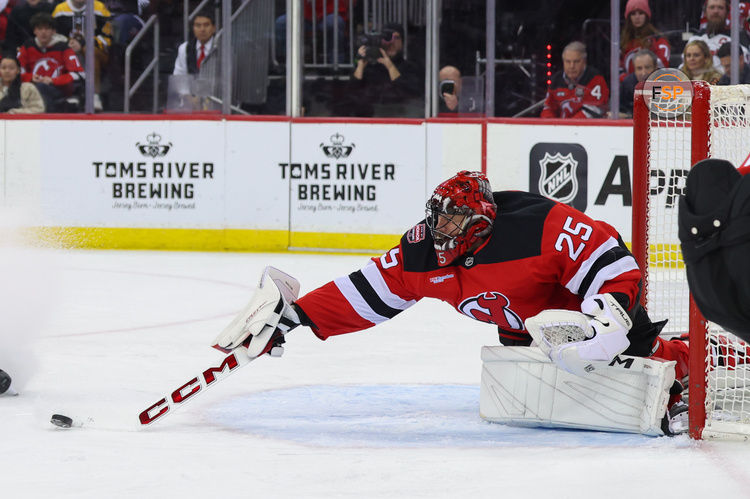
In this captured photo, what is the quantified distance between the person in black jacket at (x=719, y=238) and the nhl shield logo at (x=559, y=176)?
5494 millimetres

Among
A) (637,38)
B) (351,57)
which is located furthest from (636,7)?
(351,57)

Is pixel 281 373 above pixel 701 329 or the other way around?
the other way around

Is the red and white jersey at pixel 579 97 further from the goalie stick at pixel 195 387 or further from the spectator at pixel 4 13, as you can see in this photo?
the goalie stick at pixel 195 387

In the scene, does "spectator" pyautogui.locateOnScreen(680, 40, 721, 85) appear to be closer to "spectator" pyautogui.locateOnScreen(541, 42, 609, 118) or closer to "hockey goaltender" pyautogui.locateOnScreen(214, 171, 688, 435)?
"spectator" pyautogui.locateOnScreen(541, 42, 609, 118)

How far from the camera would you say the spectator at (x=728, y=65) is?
23.2ft

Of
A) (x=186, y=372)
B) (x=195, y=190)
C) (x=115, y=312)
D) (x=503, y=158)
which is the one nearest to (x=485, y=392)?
(x=186, y=372)

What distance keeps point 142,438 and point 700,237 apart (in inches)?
58.8

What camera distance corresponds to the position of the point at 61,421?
273cm

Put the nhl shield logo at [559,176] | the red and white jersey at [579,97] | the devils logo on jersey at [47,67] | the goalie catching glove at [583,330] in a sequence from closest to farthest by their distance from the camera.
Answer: the goalie catching glove at [583,330] → the nhl shield logo at [559,176] → the red and white jersey at [579,97] → the devils logo on jersey at [47,67]

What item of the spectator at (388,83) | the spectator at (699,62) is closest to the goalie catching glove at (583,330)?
the spectator at (699,62)

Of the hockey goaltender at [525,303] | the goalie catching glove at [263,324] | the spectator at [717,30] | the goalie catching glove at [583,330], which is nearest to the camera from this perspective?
the goalie catching glove at [583,330]

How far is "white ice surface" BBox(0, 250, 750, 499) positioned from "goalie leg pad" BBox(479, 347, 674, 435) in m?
0.04

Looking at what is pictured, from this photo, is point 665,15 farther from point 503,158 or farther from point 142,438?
point 142,438

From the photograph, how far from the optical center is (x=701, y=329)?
266 cm
